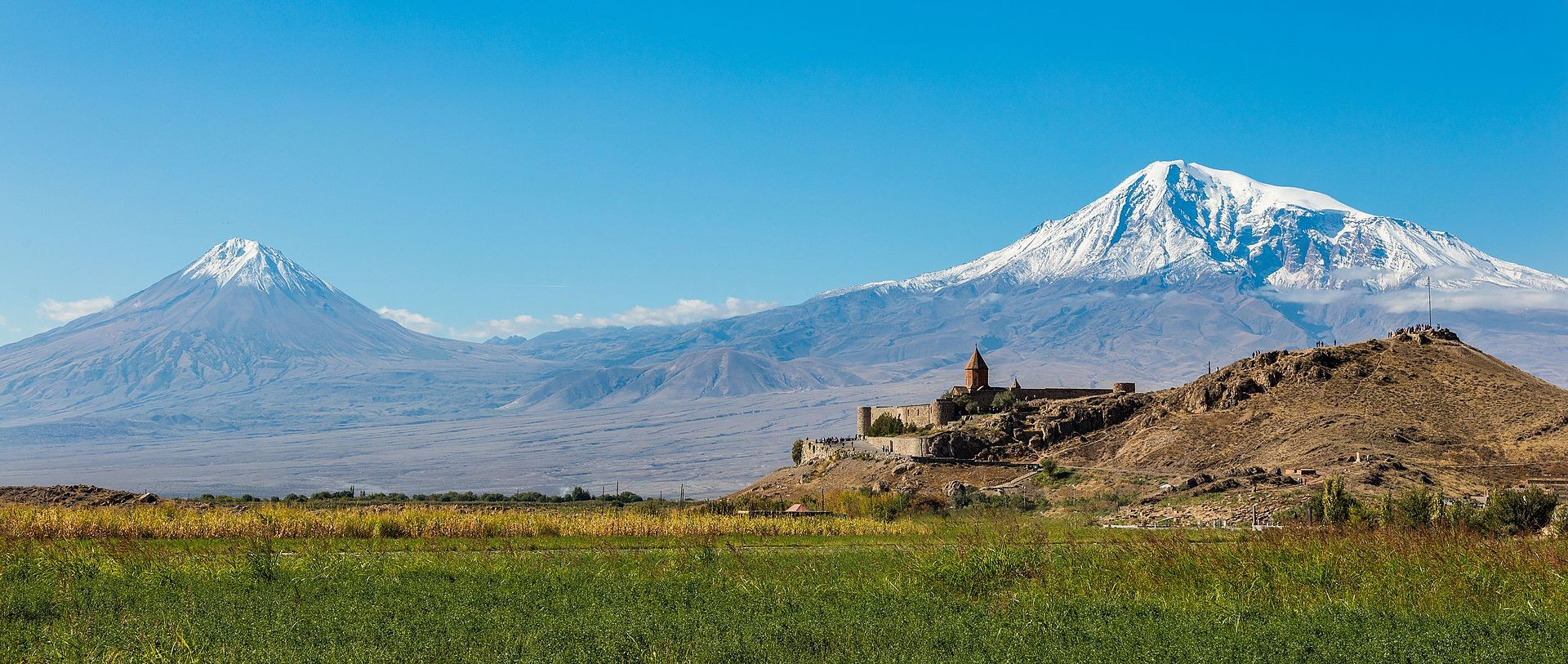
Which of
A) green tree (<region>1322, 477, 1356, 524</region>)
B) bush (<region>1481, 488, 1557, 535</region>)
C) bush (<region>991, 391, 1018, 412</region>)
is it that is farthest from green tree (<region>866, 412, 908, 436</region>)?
bush (<region>1481, 488, 1557, 535</region>)

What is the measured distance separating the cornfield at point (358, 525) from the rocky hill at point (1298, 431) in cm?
1840

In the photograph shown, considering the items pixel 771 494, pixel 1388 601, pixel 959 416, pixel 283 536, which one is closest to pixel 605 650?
pixel 1388 601

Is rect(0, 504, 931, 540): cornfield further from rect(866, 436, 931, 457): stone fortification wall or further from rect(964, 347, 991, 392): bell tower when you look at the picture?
rect(964, 347, 991, 392): bell tower

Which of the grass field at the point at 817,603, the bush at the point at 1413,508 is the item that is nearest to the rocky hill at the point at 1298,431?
the bush at the point at 1413,508

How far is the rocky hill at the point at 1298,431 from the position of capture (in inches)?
1863

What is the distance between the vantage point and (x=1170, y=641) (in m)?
14.2

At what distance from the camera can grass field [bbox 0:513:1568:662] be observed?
13.9 m

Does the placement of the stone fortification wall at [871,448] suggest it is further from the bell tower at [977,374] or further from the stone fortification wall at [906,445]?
the bell tower at [977,374]

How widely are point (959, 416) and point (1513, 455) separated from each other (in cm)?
3153

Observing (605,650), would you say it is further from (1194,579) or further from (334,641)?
(1194,579)

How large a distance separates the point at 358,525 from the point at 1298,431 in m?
44.1

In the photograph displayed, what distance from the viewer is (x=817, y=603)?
55.7 ft

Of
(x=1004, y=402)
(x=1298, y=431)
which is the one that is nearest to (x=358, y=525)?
(x=1298, y=431)

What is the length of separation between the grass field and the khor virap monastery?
50764 millimetres
